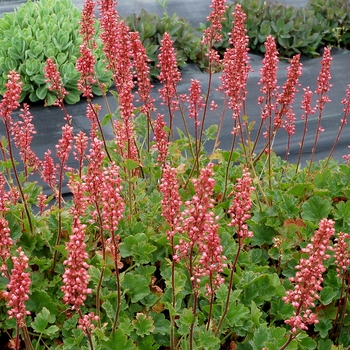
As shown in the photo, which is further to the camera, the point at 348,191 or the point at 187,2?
the point at 187,2

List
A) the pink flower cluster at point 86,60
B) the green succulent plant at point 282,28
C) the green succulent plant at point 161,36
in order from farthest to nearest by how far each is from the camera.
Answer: the green succulent plant at point 282,28 < the green succulent plant at point 161,36 < the pink flower cluster at point 86,60

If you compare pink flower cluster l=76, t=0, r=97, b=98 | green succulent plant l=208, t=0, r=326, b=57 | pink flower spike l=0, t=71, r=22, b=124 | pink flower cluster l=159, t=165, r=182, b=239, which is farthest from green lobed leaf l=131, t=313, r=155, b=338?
green succulent plant l=208, t=0, r=326, b=57

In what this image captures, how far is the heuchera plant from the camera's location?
172cm

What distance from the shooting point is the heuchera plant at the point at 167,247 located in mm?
1721

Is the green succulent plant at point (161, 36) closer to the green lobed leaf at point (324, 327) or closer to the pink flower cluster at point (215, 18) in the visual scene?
the pink flower cluster at point (215, 18)

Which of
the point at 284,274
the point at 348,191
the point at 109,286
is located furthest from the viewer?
the point at 348,191

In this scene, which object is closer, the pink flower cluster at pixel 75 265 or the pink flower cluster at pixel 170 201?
the pink flower cluster at pixel 75 265

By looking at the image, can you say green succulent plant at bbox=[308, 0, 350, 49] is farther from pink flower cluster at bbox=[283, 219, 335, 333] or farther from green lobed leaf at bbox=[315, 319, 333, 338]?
pink flower cluster at bbox=[283, 219, 335, 333]

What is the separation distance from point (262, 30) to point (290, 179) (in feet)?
18.2

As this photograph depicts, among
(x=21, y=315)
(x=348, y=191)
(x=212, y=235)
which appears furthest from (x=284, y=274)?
(x=21, y=315)

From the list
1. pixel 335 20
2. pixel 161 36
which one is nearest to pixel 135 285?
pixel 161 36

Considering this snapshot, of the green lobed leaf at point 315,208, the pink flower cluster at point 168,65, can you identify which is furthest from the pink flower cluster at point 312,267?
the pink flower cluster at point 168,65

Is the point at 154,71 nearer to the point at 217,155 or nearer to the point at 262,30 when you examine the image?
the point at 262,30

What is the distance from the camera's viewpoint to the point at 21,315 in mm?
1590
